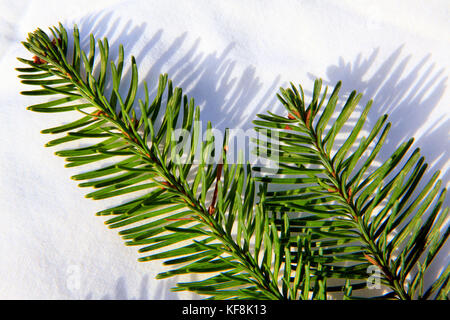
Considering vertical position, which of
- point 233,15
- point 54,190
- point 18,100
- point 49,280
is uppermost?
point 233,15

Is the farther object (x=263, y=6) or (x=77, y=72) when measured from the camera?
(x=263, y=6)

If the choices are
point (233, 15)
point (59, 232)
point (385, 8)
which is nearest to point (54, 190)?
point (59, 232)

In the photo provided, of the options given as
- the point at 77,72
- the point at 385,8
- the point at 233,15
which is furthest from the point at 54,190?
the point at 385,8

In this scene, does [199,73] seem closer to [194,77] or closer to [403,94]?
[194,77]

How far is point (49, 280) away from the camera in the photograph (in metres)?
0.47

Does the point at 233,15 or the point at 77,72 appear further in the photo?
the point at 233,15

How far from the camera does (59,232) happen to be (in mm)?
476

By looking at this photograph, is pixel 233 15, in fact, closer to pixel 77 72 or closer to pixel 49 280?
pixel 77 72

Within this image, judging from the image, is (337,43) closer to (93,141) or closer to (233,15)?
(233,15)

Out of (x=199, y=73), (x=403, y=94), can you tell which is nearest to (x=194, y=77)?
(x=199, y=73)

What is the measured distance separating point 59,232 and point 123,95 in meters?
0.17

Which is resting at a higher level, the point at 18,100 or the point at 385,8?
the point at 385,8

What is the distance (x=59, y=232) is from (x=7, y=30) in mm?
262

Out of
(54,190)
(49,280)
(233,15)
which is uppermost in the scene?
(233,15)
